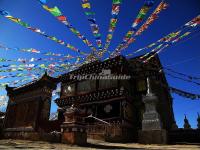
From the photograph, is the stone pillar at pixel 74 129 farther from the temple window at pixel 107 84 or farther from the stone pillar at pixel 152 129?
the temple window at pixel 107 84

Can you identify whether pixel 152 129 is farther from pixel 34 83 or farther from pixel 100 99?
pixel 100 99

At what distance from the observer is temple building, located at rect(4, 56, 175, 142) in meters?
11.9

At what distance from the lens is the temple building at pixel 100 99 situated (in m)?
11.9

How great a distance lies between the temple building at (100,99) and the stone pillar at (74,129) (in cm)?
163

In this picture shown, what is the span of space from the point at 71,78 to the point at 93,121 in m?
7.77

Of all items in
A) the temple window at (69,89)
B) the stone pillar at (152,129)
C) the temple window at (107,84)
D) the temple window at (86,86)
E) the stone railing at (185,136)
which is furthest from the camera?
the temple window at (69,89)

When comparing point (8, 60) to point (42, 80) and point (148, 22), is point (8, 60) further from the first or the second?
point (148, 22)

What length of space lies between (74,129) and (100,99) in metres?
13.3

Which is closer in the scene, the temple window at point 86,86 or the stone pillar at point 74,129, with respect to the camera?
the stone pillar at point 74,129

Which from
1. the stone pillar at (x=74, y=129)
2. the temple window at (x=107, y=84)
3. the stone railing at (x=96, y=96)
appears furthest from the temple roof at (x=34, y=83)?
the temple window at (x=107, y=84)

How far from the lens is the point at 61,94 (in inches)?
1066

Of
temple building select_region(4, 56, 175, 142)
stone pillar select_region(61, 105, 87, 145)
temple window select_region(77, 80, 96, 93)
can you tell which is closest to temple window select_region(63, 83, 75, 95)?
temple building select_region(4, 56, 175, 142)

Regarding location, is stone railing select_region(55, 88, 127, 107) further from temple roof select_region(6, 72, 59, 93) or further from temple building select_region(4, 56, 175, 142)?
temple roof select_region(6, 72, 59, 93)

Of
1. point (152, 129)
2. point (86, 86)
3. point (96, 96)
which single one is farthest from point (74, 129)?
point (86, 86)
